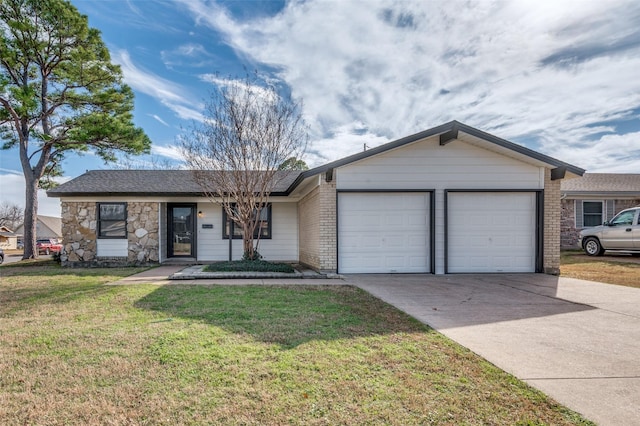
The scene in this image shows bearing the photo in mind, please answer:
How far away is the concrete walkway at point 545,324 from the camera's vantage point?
2.95 metres

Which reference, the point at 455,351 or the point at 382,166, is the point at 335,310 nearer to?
the point at 455,351

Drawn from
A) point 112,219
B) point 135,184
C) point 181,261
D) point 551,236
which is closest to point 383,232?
point 551,236

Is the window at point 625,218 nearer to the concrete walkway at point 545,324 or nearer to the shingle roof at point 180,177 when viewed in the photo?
the shingle roof at point 180,177

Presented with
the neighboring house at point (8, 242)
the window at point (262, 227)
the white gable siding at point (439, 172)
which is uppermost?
the white gable siding at point (439, 172)

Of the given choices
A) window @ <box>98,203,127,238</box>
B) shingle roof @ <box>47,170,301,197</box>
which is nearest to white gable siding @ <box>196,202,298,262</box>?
shingle roof @ <box>47,170,301,197</box>

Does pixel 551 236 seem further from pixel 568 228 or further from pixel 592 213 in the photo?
pixel 592 213

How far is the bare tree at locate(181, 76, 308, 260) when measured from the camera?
33.6 ft

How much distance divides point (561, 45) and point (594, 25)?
122 centimetres

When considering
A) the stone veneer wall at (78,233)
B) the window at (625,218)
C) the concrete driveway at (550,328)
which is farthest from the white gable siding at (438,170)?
the stone veneer wall at (78,233)

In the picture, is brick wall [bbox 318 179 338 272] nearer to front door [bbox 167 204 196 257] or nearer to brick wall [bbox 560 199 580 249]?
front door [bbox 167 204 196 257]

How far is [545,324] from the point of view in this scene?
487cm

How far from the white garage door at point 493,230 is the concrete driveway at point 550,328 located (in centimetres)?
127

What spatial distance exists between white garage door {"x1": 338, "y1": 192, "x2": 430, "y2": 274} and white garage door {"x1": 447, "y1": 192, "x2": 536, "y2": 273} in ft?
3.00

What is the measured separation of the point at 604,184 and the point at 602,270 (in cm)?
960
